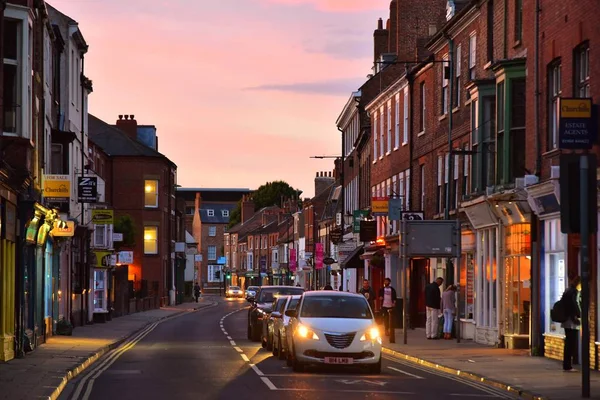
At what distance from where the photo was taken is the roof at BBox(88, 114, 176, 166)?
8912cm

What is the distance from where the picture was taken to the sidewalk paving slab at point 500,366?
20.4 meters

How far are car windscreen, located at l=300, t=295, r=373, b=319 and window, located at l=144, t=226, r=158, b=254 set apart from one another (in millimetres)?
63526

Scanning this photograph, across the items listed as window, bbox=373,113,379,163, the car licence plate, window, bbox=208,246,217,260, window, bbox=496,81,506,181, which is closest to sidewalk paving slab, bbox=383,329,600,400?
the car licence plate

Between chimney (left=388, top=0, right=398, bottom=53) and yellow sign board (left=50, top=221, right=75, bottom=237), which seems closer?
yellow sign board (left=50, top=221, right=75, bottom=237)

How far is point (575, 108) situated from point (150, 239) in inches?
2757

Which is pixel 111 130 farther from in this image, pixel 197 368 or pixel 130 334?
pixel 197 368

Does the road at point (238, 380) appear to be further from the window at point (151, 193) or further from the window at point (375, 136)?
the window at point (151, 193)

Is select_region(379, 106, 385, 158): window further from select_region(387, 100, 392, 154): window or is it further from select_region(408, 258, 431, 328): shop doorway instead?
select_region(408, 258, 431, 328): shop doorway

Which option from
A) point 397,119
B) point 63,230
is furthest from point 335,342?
point 397,119

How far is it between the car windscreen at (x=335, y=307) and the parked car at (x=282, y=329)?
72 cm

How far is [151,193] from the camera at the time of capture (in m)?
90.7

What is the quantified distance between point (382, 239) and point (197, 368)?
27.4m

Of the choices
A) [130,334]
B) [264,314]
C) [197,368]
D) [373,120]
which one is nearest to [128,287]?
[373,120]

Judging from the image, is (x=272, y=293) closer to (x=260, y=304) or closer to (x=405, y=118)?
(x=260, y=304)
